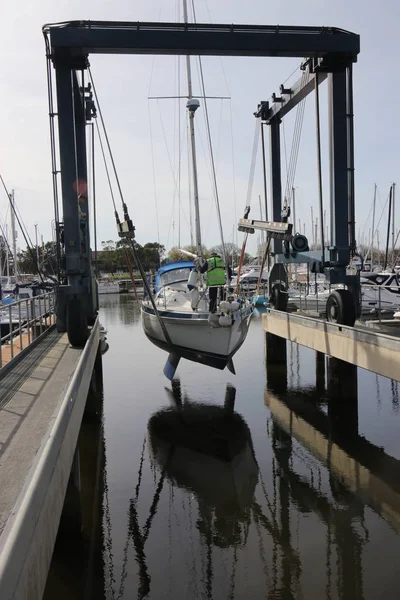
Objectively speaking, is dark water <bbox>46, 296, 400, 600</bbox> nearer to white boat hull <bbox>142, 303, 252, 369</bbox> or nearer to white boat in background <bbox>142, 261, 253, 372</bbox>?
white boat hull <bbox>142, 303, 252, 369</bbox>

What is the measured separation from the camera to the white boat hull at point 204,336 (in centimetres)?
1459

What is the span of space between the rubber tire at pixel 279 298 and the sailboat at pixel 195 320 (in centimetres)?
154

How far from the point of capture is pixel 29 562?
332 centimetres

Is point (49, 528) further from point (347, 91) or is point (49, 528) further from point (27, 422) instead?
point (347, 91)

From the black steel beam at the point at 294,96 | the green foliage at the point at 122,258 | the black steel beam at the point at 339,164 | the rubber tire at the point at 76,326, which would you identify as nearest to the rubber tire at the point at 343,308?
the black steel beam at the point at 339,164

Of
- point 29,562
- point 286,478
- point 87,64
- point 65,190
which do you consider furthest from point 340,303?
point 29,562

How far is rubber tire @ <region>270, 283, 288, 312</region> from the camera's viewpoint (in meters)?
18.1

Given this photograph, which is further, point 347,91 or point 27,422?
point 347,91

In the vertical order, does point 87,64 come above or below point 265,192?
above

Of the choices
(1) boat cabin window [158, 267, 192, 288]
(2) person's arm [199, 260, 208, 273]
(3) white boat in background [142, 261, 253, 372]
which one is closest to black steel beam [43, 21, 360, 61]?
(2) person's arm [199, 260, 208, 273]

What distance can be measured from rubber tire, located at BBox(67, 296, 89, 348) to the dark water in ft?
7.40

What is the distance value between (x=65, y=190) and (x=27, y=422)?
7411 millimetres

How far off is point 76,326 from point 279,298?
8443 millimetres

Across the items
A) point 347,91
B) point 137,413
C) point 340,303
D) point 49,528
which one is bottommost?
point 137,413
